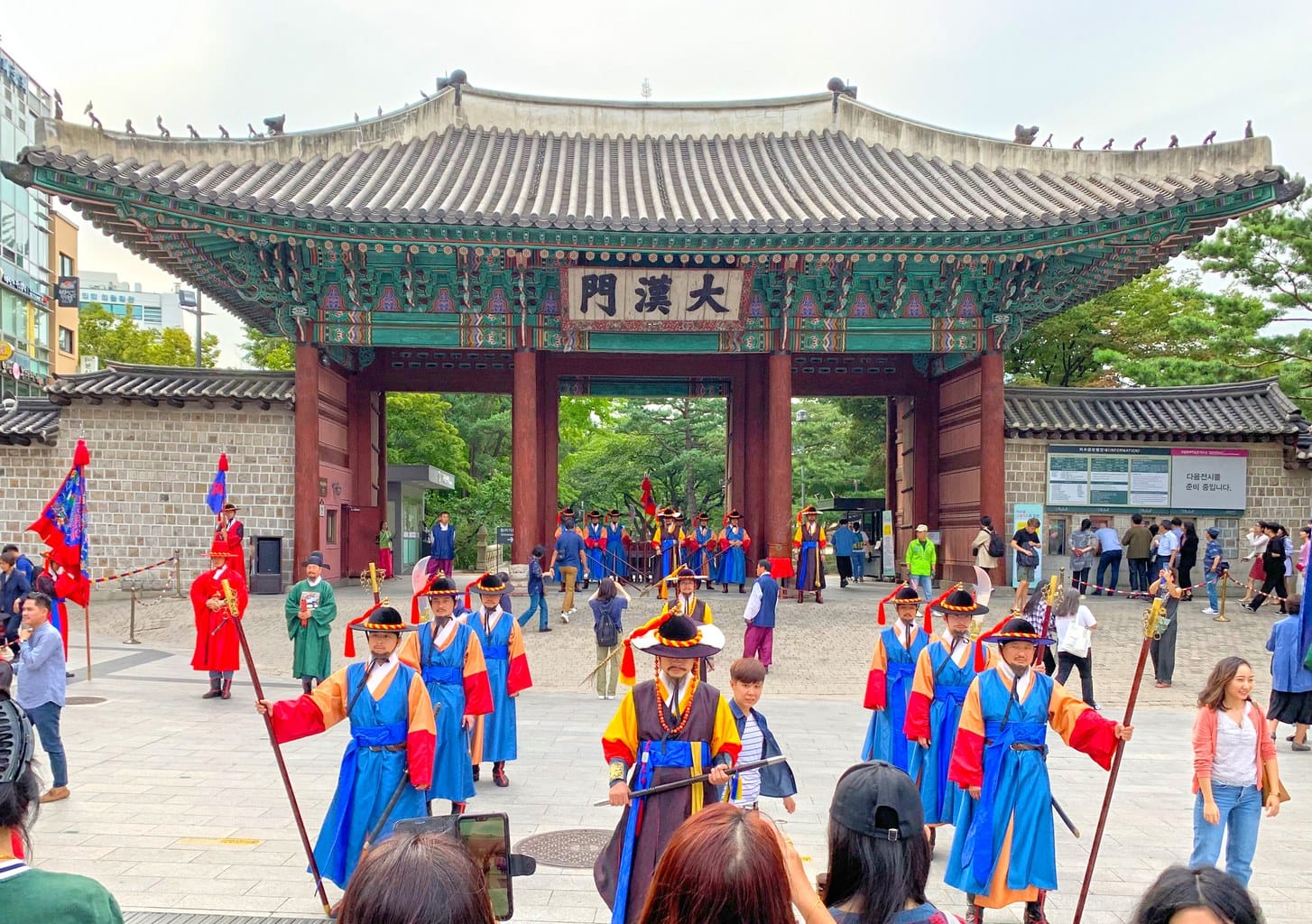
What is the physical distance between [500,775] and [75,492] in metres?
6.87

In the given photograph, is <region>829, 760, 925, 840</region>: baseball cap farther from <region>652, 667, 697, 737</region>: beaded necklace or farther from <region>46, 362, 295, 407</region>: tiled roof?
<region>46, 362, 295, 407</region>: tiled roof

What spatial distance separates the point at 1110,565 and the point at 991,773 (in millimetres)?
15087

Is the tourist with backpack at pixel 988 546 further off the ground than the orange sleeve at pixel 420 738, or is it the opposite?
the tourist with backpack at pixel 988 546

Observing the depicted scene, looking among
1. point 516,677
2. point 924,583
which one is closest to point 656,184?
point 924,583

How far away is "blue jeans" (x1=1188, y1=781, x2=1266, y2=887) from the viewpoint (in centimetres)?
559

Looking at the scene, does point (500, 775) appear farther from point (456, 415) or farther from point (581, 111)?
point (456, 415)

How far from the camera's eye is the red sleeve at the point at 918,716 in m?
6.62

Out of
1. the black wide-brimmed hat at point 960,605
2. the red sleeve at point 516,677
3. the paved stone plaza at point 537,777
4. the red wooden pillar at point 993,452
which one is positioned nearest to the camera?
the paved stone plaza at point 537,777

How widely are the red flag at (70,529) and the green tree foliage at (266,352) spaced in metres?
22.7

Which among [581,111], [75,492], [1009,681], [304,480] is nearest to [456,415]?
[581,111]

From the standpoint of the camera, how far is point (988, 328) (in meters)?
19.0

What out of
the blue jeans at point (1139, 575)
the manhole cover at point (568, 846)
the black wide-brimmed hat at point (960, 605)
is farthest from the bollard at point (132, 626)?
the blue jeans at point (1139, 575)

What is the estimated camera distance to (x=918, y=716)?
6.66m

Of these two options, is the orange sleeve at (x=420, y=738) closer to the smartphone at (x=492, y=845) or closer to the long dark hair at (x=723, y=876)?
the smartphone at (x=492, y=845)
